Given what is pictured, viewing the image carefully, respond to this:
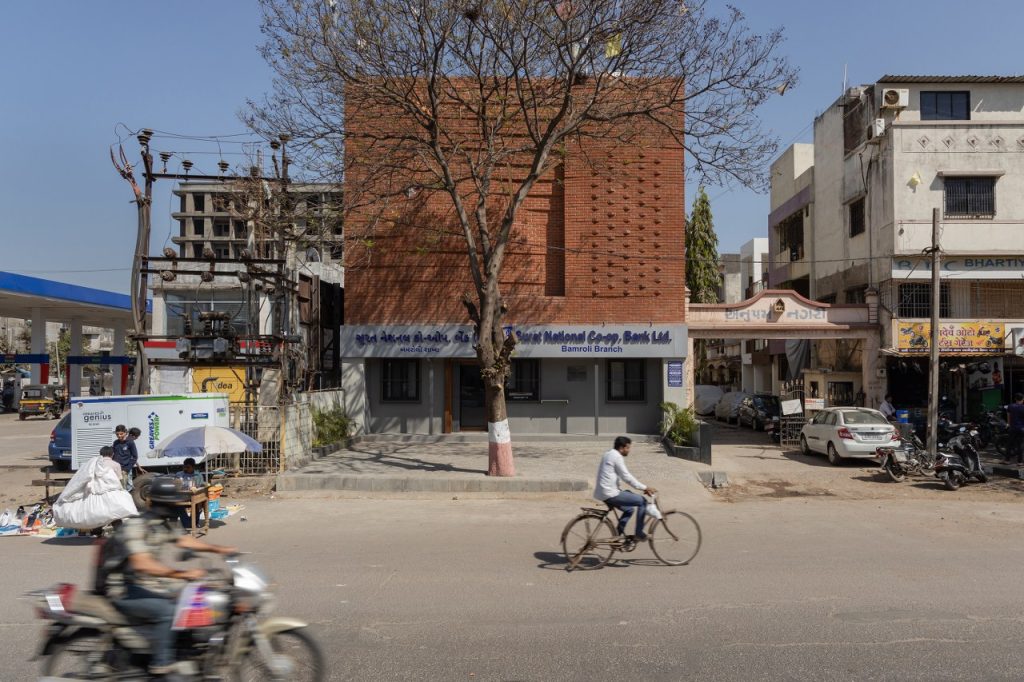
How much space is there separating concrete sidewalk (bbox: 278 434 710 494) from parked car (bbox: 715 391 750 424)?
36.5 ft

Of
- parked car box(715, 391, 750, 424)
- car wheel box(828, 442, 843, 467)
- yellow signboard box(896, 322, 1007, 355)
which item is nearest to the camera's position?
car wheel box(828, 442, 843, 467)

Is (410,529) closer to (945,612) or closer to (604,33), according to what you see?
(945,612)

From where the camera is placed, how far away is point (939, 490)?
569 inches

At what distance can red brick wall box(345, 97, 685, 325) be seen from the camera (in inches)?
816

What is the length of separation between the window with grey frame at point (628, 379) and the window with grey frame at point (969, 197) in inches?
430

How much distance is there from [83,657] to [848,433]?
16.7 m

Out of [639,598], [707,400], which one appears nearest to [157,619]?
[639,598]

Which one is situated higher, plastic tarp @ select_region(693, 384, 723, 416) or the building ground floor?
the building ground floor

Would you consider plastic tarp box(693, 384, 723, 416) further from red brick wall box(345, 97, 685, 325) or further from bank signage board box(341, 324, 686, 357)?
red brick wall box(345, 97, 685, 325)

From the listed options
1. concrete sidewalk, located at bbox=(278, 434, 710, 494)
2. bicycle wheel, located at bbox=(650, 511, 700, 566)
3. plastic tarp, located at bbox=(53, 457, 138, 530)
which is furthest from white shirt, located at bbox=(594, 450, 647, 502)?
plastic tarp, located at bbox=(53, 457, 138, 530)

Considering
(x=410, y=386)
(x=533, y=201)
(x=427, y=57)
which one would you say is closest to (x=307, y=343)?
(x=410, y=386)

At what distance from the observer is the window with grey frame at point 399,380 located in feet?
70.6

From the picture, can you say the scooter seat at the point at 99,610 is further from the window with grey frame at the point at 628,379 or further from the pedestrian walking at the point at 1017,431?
the pedestrian walking at the point at 1017,431

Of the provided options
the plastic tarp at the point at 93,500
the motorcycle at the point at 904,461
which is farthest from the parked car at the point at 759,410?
the plastic tarp at the point at 93,500
